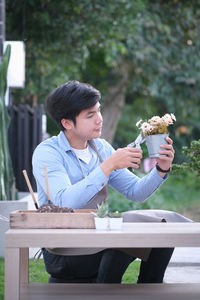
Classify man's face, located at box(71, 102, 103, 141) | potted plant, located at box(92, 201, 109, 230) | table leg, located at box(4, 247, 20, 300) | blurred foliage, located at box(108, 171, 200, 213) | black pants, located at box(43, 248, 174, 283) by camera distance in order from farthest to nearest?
blurred foliage, located at box(108, 171, 200, 213) → man's face, located at box(71, 102, 103, 141) → black pants, located at box(43, 248, 174, 283) → potted plant, located at box(92, 201, 109, 230) → table leg, located at box(4, 247, 20, 300)

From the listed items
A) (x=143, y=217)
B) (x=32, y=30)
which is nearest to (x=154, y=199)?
(x=32, y=30)

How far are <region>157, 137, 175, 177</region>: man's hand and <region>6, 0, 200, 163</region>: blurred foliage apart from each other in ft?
26.6

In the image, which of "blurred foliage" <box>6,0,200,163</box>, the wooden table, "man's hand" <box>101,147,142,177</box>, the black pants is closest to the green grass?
the black pants

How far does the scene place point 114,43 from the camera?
1186 cm

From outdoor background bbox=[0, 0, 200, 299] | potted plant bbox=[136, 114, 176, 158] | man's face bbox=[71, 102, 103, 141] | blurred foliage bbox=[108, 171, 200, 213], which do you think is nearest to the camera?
potted plant bbox=[136, 114, 176, 158]

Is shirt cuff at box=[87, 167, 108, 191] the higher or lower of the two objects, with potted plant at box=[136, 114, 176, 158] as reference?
lower

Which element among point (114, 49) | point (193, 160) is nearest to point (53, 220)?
point (193, 160)

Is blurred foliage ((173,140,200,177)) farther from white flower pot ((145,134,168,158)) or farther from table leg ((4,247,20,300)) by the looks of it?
table leg ((4,247,20,300))

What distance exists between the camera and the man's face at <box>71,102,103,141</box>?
330 centimetres

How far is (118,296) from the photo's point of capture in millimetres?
2924

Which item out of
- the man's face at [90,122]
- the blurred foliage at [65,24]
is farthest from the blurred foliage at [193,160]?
the blurred foliage at [65,24]

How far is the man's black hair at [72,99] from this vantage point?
3309 millimetres

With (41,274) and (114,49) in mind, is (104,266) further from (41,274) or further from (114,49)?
(114,49)

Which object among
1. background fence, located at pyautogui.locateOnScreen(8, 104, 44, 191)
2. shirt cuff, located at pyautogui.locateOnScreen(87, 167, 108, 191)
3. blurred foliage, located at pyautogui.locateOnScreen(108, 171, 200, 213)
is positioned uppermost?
shirt cuff, located at pyautogui.locateOnScreen(87, 167, 108, 191)
